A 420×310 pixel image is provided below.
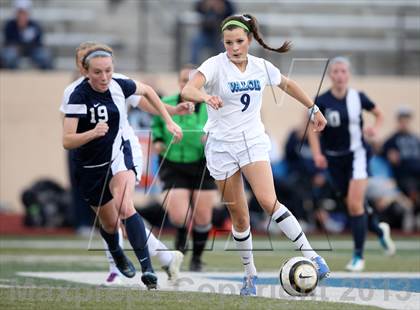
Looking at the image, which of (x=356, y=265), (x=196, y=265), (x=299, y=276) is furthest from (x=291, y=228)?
(x=356, y=265)

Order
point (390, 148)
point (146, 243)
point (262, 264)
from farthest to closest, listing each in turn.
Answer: point (390, 148)
point (262, 264)
point (146, 243)

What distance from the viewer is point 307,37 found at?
21.4m

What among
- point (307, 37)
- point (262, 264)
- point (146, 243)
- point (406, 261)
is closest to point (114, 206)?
point (146, 243)

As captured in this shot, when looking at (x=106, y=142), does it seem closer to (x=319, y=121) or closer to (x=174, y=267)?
(x=174, y=267)

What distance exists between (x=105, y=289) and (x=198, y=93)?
1.92 meters

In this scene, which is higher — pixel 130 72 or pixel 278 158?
pixel 130 72

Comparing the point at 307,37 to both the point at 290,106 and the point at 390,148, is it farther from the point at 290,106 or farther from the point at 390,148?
the point at 390,148

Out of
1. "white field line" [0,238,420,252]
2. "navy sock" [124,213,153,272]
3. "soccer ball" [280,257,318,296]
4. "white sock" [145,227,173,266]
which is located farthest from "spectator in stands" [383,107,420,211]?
"soccer ball" [280,257,318,296]

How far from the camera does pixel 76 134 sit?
872 cm

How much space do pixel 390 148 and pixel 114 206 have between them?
1045cm

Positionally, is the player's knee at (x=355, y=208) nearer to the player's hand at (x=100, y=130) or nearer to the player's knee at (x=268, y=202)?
the player's knee at (x=268, y=202)

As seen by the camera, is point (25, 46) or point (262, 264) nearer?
point (262, 264)

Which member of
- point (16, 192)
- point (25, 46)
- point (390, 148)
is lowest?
point (16, 192)

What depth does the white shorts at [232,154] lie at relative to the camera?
8.48 meters
